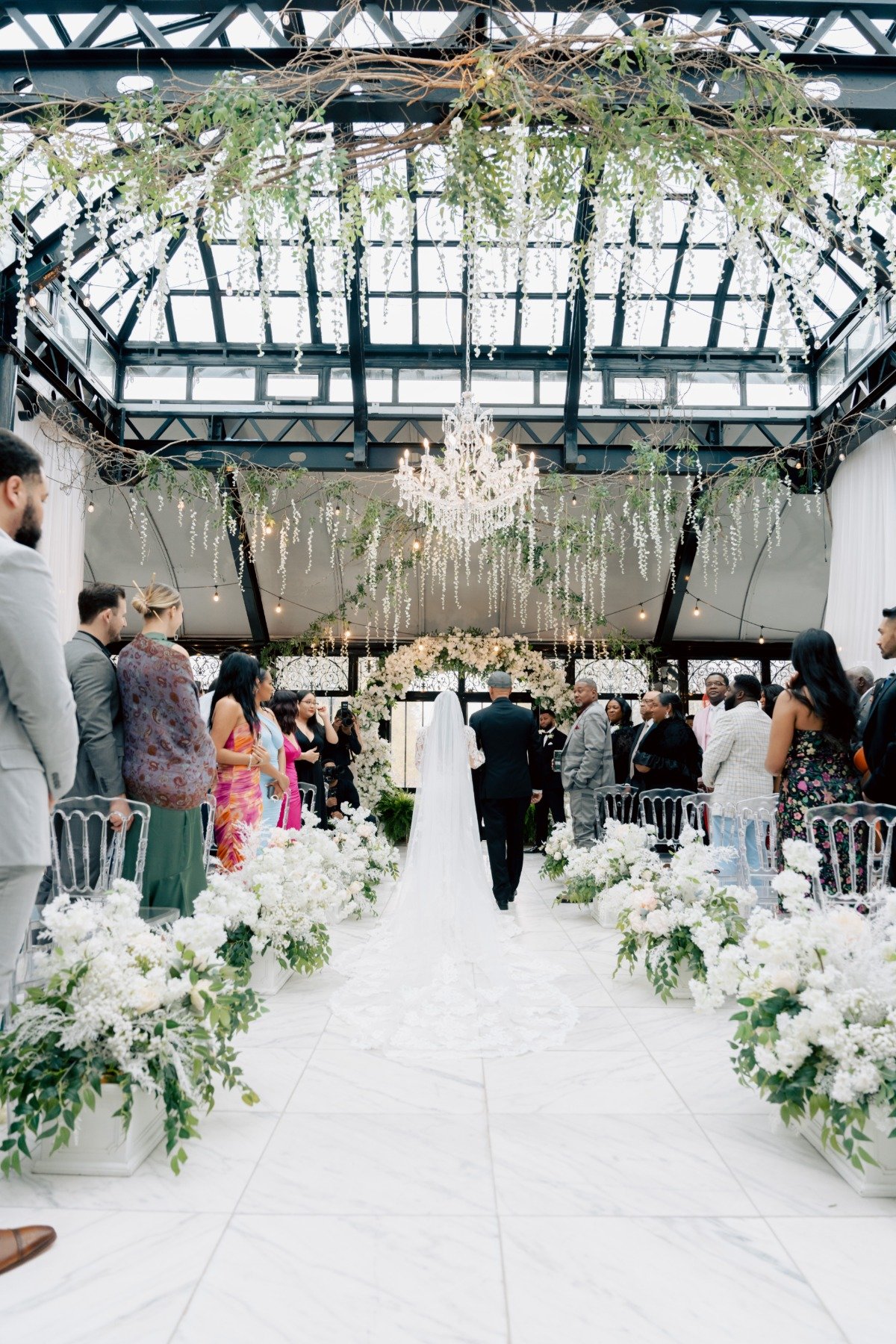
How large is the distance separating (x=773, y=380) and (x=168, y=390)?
680cm

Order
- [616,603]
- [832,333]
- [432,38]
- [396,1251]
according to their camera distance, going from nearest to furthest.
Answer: [396,1251] → [432,38] → [832,333] → [616,603]

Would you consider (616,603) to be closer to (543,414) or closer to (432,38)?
(543,414)

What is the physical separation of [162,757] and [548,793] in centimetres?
671

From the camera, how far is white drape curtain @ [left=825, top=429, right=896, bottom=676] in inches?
324

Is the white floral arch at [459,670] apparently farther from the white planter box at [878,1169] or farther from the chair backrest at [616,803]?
the white planter box at [878,1169]

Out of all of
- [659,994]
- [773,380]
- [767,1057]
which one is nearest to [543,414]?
[773,380]

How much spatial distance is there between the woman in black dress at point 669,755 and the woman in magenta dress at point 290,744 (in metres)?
2.45

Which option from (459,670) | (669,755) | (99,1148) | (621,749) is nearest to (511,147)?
(99,1148)

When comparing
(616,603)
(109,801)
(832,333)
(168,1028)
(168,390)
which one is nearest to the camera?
(168,1028)

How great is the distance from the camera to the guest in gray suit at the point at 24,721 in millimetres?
1888

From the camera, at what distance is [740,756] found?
16.8ft

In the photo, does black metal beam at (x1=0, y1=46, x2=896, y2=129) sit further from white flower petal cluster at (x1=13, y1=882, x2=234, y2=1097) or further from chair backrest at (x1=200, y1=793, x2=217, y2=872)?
white flower petal cluster at (x1=13, y1=882, x2=234, y2=1097)

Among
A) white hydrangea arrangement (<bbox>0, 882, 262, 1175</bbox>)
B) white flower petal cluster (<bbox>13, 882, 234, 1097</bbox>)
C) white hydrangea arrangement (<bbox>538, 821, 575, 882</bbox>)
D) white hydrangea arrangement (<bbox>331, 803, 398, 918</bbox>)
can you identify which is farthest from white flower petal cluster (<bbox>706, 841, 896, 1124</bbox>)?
white hydrangea arrangement (<bbox>538, 821, 575, 882</bbox>)

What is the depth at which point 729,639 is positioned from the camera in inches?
489
